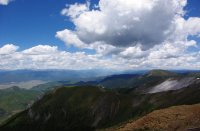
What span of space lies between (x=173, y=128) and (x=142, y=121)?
9370 millimetres

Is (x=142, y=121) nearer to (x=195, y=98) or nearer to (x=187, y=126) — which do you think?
(x=187, y=126)

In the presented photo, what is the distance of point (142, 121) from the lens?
70750 mm

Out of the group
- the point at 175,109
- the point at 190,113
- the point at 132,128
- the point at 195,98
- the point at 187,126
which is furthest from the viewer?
the point at 195,98

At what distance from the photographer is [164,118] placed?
71.3 m

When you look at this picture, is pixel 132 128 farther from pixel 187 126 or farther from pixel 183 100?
pixel 183 100

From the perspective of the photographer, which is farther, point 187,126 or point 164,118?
point 164,118

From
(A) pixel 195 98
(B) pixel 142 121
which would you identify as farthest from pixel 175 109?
(A) pixel 195 98

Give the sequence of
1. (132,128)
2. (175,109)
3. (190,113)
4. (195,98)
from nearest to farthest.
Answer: (132,128), (190,113), (175,109), (195,98)

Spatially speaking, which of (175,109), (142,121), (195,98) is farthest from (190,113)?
(195,98)

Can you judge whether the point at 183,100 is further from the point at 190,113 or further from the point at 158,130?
the point at 158,130

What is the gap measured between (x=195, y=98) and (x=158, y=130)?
13478cm

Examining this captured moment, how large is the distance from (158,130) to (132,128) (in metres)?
6.63

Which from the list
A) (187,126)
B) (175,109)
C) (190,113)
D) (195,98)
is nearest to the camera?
(187,126)

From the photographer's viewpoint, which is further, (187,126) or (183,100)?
(183,100)
